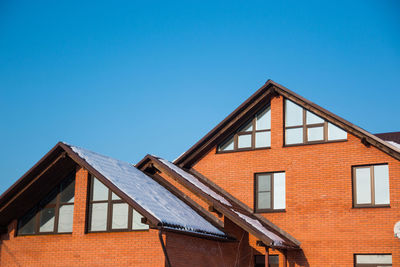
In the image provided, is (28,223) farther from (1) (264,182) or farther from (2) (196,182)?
(1) (264,182)

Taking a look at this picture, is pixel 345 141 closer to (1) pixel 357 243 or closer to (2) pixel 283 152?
(2) pixel 283 152

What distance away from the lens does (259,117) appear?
20375 mm

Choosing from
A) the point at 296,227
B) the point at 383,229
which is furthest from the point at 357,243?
the point at 296,227

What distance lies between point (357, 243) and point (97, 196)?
848 centimetres

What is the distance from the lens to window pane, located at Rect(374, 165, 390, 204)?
57.7 ft

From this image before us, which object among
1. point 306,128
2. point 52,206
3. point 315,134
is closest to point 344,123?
point 315,134

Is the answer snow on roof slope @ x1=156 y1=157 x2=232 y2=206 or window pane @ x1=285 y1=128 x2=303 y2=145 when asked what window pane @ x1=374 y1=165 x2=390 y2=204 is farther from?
snow on roof slope @ x1=156 y1=157 x2=232 y2=206

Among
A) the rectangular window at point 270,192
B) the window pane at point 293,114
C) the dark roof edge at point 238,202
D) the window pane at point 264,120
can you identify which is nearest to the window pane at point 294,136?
the window pane at point 293,114

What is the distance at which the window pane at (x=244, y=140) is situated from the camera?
66.8 feet

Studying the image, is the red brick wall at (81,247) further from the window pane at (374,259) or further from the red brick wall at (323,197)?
the window pane at (374,259)

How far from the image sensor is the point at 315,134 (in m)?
19.2

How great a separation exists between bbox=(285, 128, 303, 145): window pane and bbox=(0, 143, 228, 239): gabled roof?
14.6ft

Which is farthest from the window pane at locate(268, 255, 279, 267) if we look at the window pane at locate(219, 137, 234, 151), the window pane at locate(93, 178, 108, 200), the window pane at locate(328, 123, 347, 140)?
the window pane at locate(93, 178, 108, 200)

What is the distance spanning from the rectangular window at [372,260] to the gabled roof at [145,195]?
14.4 feet
